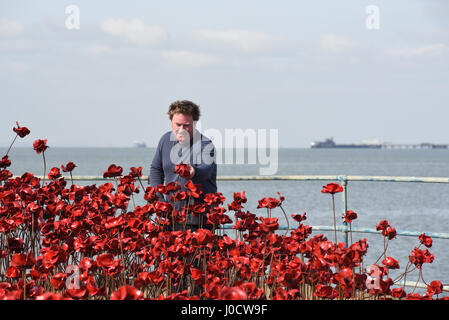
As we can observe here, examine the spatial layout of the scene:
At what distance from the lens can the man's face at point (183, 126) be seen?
3.89 meters

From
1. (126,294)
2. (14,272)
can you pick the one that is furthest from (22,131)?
(126,294)

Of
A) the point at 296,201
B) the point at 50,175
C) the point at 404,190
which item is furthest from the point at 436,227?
the point at 50,175

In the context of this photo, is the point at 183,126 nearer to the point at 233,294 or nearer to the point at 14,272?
the point at 14,272

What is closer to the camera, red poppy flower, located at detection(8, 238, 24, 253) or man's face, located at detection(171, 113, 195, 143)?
red poppy flower, located at detection(8, 238, 24, 253)

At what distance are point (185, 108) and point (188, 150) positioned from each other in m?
0.27

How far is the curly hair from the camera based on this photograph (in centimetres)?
387

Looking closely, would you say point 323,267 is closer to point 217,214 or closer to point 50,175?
point 217,214

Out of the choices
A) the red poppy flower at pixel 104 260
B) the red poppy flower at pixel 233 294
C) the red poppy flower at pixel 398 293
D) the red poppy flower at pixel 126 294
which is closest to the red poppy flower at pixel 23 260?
the red poppy flower at pixel 104 260

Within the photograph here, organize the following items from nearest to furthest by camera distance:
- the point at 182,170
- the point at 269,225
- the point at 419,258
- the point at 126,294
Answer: the point at 126,294, the point at 269,225, the point at 419,258, the point at 182,170

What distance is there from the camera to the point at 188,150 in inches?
155

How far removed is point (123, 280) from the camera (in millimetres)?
3033

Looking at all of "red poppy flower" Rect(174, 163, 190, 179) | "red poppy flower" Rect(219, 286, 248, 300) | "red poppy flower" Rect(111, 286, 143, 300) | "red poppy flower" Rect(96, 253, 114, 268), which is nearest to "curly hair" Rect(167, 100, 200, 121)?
"red poppy flower" Rect(174, 163, 190, 179)

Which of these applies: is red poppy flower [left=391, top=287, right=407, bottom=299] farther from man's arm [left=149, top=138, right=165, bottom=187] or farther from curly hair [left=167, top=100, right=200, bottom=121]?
man's arm [left=149, top=138, right=165, bottom=187]

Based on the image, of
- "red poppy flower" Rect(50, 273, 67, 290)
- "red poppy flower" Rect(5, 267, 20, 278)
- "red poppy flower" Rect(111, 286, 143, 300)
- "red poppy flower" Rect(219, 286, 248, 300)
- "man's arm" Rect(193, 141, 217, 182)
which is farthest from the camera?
"man's arm" Rect(193, 141, 217, 182)
